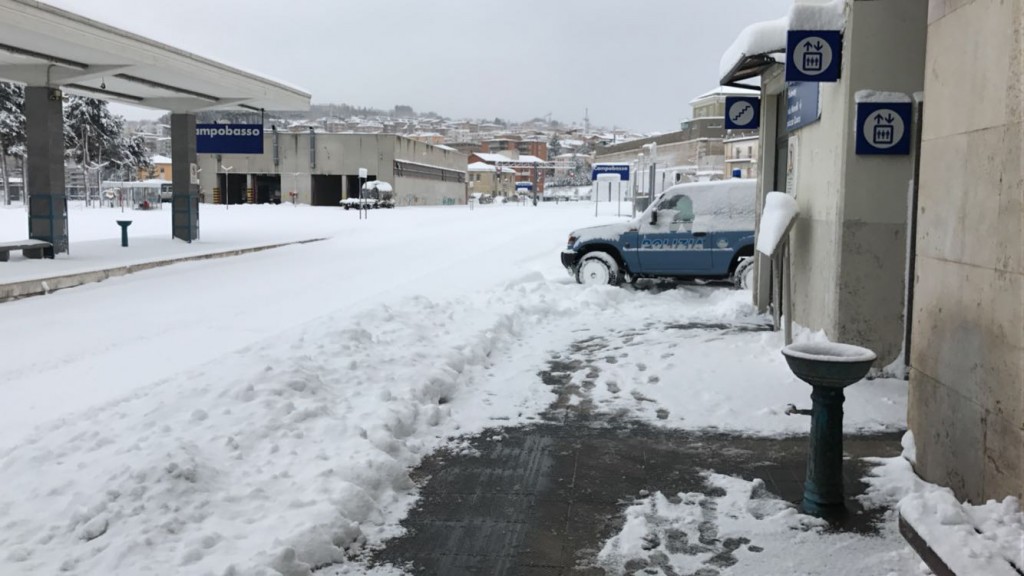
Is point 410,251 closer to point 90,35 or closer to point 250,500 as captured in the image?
point 90,35

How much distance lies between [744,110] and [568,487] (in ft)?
30.8

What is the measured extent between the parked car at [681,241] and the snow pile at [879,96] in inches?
268

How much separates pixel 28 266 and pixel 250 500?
15437mm

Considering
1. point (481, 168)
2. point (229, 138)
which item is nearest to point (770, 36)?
point (229, 138)

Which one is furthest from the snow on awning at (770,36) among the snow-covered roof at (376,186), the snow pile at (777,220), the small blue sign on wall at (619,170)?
the snow-covered roof at (376,186)

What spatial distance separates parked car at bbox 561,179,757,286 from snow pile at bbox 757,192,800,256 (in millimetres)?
5186

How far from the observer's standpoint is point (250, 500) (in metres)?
4.81

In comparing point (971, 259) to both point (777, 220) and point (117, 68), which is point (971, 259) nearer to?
point (777, 220)

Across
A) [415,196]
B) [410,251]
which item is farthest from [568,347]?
[415,196]

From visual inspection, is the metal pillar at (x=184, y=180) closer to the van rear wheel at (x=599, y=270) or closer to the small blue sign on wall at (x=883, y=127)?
the van rear wheel at (x=599, y=270)

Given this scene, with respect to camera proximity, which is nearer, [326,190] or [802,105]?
[802,105]

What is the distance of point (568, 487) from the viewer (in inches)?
211

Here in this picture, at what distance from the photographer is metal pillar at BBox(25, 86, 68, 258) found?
771 inches

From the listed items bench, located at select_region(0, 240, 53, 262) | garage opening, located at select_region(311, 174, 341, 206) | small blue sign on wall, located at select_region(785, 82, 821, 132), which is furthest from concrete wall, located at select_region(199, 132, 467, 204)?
small blue sign on wall, located at select_region(785, 82, 821, 132)
